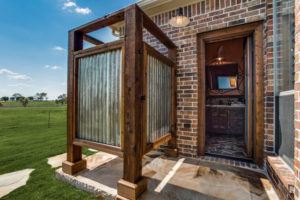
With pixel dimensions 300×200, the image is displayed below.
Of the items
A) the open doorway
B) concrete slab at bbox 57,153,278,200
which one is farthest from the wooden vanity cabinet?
concrete slab at bbox 57,153,278,200

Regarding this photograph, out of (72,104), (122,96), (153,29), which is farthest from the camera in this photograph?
(72,104)

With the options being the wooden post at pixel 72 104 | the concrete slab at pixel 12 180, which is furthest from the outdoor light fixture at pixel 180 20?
the concrete slab at pixel 12 180

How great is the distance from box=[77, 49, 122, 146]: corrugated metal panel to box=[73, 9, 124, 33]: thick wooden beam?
40cm

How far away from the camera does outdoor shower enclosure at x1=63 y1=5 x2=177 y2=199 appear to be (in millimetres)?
1579

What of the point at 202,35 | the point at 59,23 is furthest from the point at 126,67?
the point at 59,23

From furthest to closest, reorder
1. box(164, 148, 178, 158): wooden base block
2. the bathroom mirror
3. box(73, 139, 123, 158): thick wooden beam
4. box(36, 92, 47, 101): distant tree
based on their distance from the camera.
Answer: box(36, 92, 47, 101): distant tree, the bathroom mirror, box(164, 148, 178, 158): wooden base block, box(73, 139, 123, 158): thick wooden beam

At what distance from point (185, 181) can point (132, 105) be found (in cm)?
123

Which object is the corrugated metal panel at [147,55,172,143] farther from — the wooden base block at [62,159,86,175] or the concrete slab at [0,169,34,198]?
the concrete slab at [0,169,34,198]

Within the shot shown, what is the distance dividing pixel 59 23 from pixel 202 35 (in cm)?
1048

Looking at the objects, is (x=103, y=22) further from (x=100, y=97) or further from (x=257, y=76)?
(x=257, y=76)

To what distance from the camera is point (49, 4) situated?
21.7ft

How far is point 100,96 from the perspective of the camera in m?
1.93

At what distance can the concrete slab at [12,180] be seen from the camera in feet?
6.09

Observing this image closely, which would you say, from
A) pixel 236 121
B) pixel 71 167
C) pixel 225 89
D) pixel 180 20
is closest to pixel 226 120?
pixel 236 121
